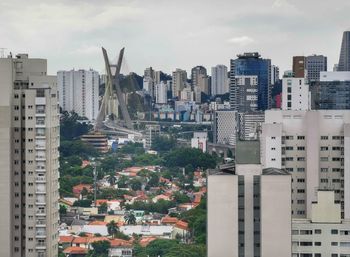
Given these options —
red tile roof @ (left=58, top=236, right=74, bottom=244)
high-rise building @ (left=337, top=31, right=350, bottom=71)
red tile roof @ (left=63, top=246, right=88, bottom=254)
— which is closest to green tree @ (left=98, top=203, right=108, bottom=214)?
red tile roof @ (left=58, top=236, right=74, bottom=244)

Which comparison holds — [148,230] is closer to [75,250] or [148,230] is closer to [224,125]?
[75,250]

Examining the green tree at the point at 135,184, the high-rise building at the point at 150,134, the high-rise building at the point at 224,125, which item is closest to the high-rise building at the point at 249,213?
the green tree at the point at 135,184

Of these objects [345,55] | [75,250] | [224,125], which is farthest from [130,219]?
[224,125]

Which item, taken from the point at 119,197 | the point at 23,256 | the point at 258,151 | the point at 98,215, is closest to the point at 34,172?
the point at 23,256

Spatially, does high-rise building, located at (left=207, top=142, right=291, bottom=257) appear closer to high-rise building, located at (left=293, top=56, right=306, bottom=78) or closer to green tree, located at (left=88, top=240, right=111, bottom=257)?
green tree, located at (left=88, top=240, right=111, bottom=257)

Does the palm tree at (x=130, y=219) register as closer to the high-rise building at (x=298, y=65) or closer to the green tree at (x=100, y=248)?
the green tree at (x=100, y=248)

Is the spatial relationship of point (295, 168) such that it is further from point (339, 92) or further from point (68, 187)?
point (339, 92)
